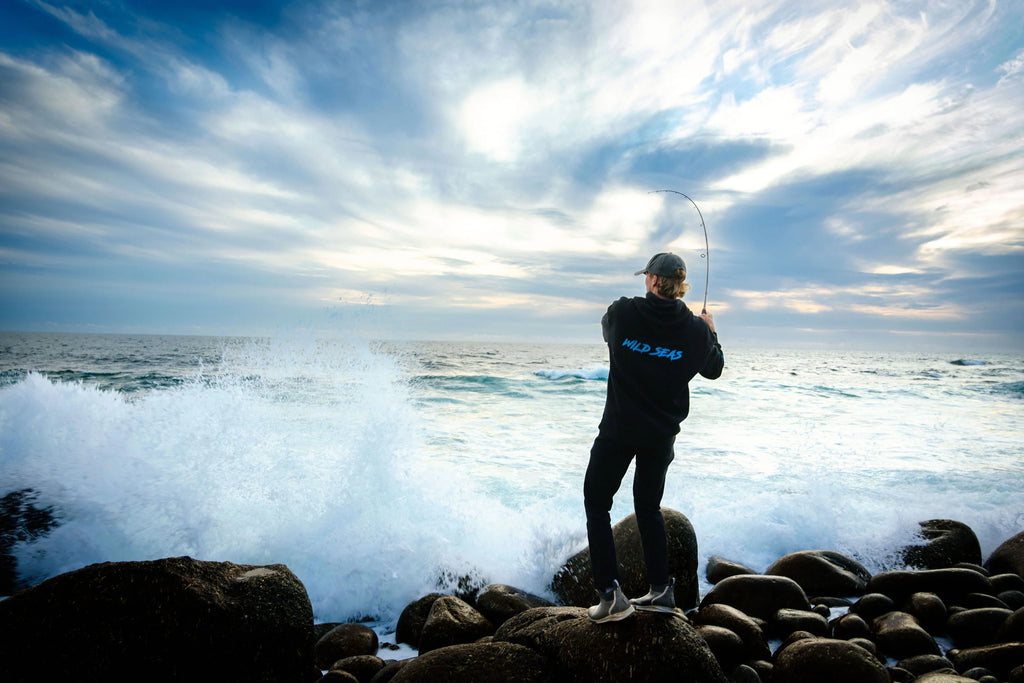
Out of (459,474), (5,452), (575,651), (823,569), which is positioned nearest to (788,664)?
(575,651)

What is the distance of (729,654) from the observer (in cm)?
339

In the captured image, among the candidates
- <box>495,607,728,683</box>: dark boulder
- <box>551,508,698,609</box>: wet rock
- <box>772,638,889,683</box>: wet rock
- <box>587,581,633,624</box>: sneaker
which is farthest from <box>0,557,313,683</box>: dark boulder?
<box>772,638,889,683</box>: wet rock

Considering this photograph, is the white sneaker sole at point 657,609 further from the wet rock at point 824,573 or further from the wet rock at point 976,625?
the wet rock at point 824,573

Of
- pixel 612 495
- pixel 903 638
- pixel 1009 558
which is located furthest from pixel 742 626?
pixel 1009 558

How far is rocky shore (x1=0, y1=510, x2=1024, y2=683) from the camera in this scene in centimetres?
261

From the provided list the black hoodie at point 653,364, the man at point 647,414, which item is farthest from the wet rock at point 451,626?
the black hoodie at point 653,364

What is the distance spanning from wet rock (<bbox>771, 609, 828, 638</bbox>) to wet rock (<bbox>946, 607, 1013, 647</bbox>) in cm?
89

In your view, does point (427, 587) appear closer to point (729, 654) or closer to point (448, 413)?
point (729, 654)

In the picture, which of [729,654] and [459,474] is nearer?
[729,654]

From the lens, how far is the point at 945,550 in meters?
5.75

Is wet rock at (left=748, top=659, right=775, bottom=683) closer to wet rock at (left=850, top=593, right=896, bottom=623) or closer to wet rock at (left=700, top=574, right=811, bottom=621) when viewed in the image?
wet rock at (left=700, top=574, right=811, bottom=621)

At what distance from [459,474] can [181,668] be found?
18.5 ft

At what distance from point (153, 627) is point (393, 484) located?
441 centimetres

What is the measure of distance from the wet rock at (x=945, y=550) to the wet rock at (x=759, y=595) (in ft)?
7.89
